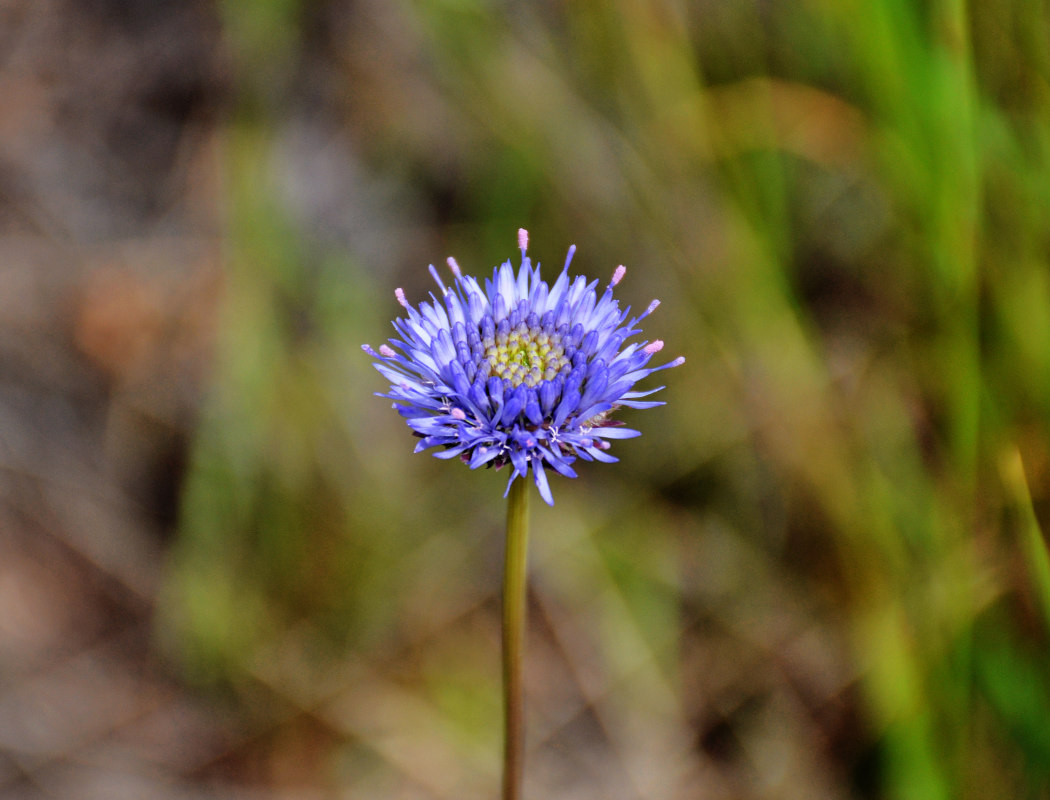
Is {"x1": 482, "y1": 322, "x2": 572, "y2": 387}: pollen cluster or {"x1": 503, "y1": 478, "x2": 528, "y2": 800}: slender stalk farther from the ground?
{"x1": 482, "y1": 322, "x2": 572, "y2": 387}: pollen cluster

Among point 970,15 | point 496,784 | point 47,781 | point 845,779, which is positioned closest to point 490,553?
point 496,784

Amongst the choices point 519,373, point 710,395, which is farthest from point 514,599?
point 710,395

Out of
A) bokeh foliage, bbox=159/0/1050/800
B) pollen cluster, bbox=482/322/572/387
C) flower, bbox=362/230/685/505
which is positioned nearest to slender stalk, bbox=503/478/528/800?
flower, bbox=362/230/685/505

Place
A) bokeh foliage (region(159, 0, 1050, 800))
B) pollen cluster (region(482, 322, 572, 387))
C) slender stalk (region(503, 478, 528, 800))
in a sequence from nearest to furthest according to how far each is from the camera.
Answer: slender stalk (region(503, 478, 528, 800)) < pollen cluster (region(482, 322, 572, 387)) < bokeh foliage (region(159, 0, 1050, 800))

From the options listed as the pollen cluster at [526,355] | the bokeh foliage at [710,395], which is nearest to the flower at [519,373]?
the pollen cluster at [526,355]

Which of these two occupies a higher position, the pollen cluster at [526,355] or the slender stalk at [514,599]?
the pollen cluster at [526,355]

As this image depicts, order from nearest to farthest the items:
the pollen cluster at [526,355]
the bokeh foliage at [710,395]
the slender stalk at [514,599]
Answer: the slender stalk at [514,599], the pollen cluster at [526,355], the bokeh foliage at [710,395]

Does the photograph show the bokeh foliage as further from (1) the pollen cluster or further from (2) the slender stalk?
(2) the slender stalk

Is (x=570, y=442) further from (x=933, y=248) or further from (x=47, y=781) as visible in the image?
(x=47, y=781)

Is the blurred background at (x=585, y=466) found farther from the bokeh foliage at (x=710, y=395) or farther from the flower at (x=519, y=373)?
the flower at (x=519, y=373)
